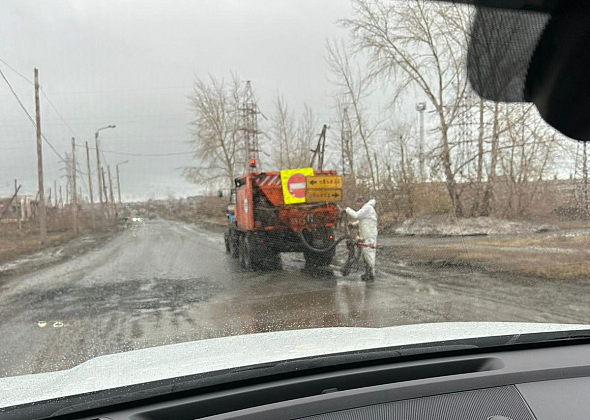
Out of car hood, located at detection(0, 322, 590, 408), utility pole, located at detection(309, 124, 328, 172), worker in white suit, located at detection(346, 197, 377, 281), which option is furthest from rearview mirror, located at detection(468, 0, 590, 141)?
utility pole, located at detection(309, 124, 328, 172)

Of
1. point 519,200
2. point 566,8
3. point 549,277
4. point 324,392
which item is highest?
point 566,8

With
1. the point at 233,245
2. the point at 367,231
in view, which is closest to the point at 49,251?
the point at 233,245

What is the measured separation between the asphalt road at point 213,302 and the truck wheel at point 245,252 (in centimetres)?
22

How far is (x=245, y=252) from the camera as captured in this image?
1105 cm

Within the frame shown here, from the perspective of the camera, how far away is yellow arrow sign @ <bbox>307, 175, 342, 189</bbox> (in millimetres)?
10781

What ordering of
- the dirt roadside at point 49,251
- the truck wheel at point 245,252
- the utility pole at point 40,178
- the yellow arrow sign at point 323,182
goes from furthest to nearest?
the dirt roadside at point 49,251, the yellow arrow sign at point 323,182, the truck wheel at point 245,252, the utility pole at point 40,178

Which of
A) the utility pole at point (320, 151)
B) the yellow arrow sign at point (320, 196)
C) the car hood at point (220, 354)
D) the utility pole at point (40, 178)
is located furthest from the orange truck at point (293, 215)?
the car hood at point (220, 354)

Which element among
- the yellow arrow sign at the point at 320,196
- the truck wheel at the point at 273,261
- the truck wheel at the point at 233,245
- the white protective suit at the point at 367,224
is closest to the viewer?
the white protective suit at the point at 367,224

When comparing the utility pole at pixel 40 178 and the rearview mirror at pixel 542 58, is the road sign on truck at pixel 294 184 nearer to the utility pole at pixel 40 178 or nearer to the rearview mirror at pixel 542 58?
the utility pole at pixel 40 178

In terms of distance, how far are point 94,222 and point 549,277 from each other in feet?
42.8

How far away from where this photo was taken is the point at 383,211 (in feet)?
39.5

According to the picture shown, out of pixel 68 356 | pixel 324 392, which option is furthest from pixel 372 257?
pixel 324 392

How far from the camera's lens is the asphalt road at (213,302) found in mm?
5418

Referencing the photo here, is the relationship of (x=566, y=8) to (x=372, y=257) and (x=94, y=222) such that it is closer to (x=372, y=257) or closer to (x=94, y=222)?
(x=372, y=257)
